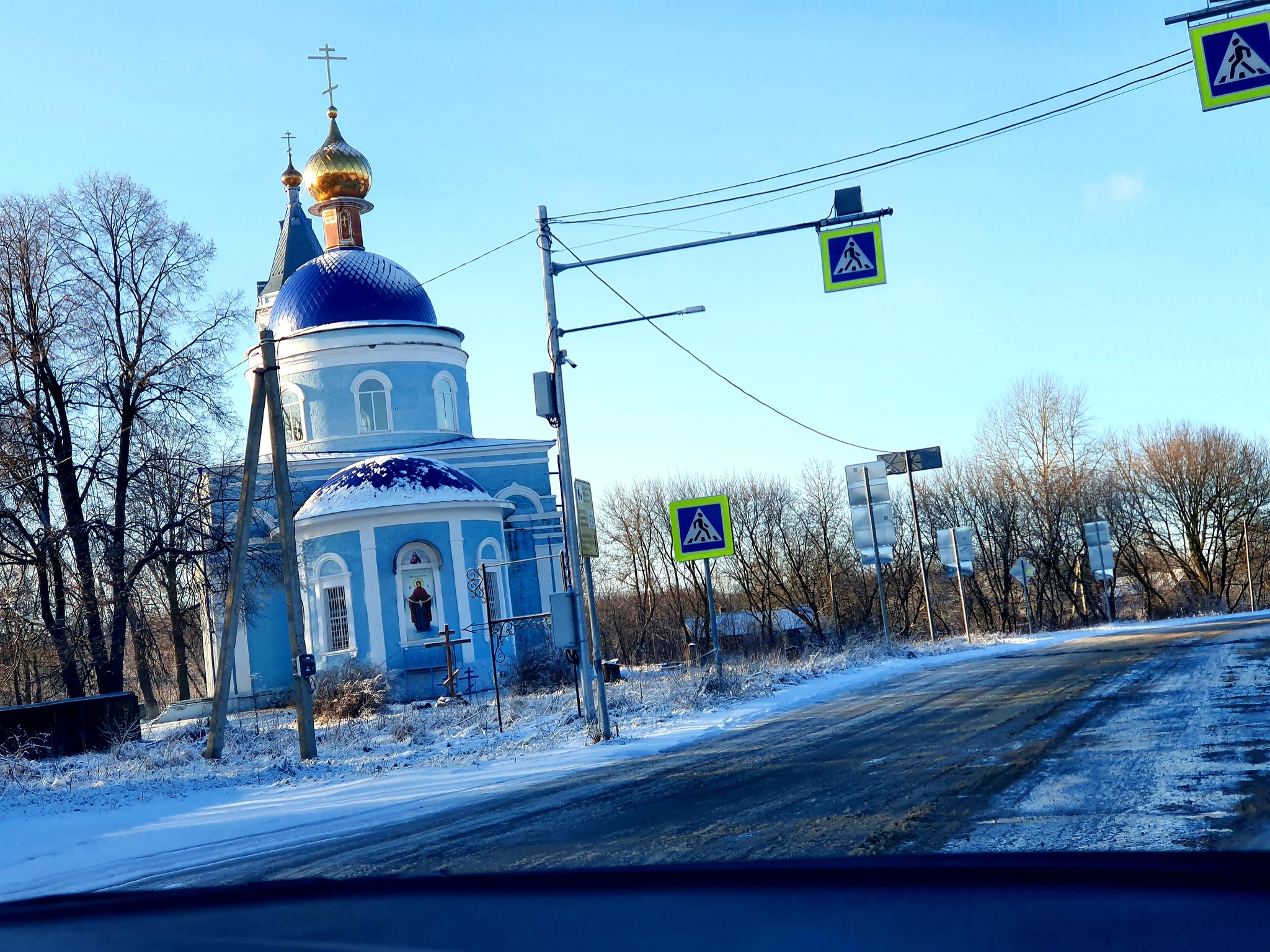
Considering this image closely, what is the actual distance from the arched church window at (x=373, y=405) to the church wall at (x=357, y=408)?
155mm

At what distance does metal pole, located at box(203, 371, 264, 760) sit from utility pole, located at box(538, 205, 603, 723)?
4369 mm

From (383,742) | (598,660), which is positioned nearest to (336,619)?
(383,742)

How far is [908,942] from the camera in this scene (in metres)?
1.20

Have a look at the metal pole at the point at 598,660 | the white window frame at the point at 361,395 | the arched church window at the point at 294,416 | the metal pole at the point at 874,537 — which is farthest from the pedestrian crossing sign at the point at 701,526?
the arched church window at the point at 294,416

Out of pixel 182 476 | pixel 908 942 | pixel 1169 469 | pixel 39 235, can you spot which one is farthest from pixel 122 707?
pixel 1169 469

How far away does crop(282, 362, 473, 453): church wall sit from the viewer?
3622 cm

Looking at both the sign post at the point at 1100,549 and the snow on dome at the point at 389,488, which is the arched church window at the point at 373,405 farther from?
the sign post at the point at 1100,549

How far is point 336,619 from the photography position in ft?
103

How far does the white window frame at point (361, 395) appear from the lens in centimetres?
3616

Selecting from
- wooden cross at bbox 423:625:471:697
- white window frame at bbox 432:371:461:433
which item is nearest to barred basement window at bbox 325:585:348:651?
wooden cross at bbox 423:625:471:697

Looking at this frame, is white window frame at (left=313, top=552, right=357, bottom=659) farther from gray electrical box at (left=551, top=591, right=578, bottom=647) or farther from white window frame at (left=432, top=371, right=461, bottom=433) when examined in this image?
gray electrical box at (left=551, top=591, right=578, bottom=647)

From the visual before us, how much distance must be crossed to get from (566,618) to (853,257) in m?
6.37

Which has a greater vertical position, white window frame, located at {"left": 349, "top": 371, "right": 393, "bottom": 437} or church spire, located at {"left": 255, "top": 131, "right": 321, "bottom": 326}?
church spire, located at {"left": 255, "top": 131, "right": 321, "bottom": 326}

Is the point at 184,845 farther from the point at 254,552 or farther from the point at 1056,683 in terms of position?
the point at 254,552
